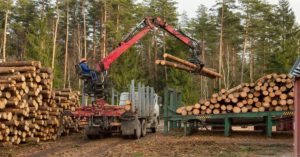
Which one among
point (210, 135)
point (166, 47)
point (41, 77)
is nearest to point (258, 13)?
point (166, 47)

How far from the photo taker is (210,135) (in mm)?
20375

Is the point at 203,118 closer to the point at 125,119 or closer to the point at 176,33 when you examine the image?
the point at 125,119

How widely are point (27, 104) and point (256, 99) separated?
8.99 metres

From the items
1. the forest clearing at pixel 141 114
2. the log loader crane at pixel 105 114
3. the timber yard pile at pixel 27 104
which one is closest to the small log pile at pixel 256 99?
the forest clearing at pixel 141 114

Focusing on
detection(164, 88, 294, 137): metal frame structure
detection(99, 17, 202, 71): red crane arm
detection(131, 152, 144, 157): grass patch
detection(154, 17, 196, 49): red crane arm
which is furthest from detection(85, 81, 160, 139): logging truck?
detection(131, 152, 144, 157): grass patch

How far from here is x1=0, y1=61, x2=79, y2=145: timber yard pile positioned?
634 inches

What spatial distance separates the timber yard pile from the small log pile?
5916 millimetres

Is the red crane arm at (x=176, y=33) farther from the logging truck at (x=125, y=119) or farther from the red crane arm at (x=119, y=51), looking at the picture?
the logging truck at (x=125, y=119)

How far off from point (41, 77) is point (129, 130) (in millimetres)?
4098

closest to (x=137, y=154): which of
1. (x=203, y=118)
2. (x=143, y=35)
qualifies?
(x=203, y=118)

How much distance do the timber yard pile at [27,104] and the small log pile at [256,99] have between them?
592 cm

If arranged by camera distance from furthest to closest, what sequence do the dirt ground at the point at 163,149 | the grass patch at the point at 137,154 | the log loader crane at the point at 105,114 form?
the log loader crane at the point at 105,114 < the dirt ground at the point at 163,149 < the grass patch at the point at 137,154

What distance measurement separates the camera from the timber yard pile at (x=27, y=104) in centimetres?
1611

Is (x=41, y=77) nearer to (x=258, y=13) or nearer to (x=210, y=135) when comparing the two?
(x=210, y=135)
